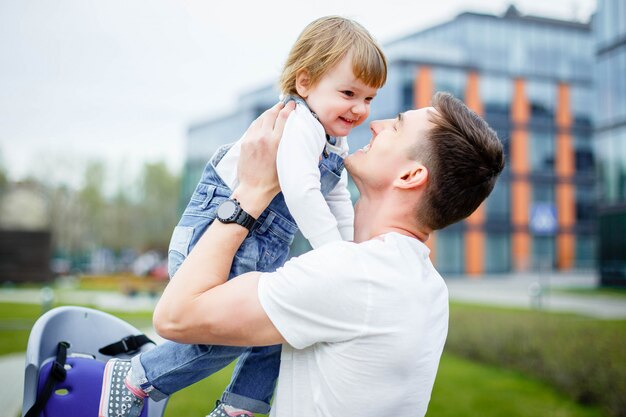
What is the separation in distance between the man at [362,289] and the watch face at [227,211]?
21 millimetres

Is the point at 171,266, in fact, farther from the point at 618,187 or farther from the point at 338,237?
the point at 618,187

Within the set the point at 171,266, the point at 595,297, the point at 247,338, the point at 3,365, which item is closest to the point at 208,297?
the point at 247,338

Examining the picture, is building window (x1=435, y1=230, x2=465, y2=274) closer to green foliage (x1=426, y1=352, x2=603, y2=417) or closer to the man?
green foliage (x1=426, y1=352, x2=603, y2=417)

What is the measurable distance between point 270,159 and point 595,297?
2219 cm

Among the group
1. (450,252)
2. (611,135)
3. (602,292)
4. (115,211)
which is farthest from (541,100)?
(115,211)

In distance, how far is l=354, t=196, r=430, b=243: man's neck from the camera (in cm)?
194

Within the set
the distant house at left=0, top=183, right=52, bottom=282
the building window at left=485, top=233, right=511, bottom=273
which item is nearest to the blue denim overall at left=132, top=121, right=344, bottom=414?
the distant house at left=0, top=183, right=52, bottom=282

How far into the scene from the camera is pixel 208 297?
173 centimetres

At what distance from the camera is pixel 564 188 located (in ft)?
138

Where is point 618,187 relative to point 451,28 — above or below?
below

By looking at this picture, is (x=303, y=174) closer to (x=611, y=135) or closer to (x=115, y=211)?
(x=611, y=135)

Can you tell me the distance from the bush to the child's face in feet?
19.8

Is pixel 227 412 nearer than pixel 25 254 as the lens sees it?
Yes

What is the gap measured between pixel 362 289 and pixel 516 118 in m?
40.6
